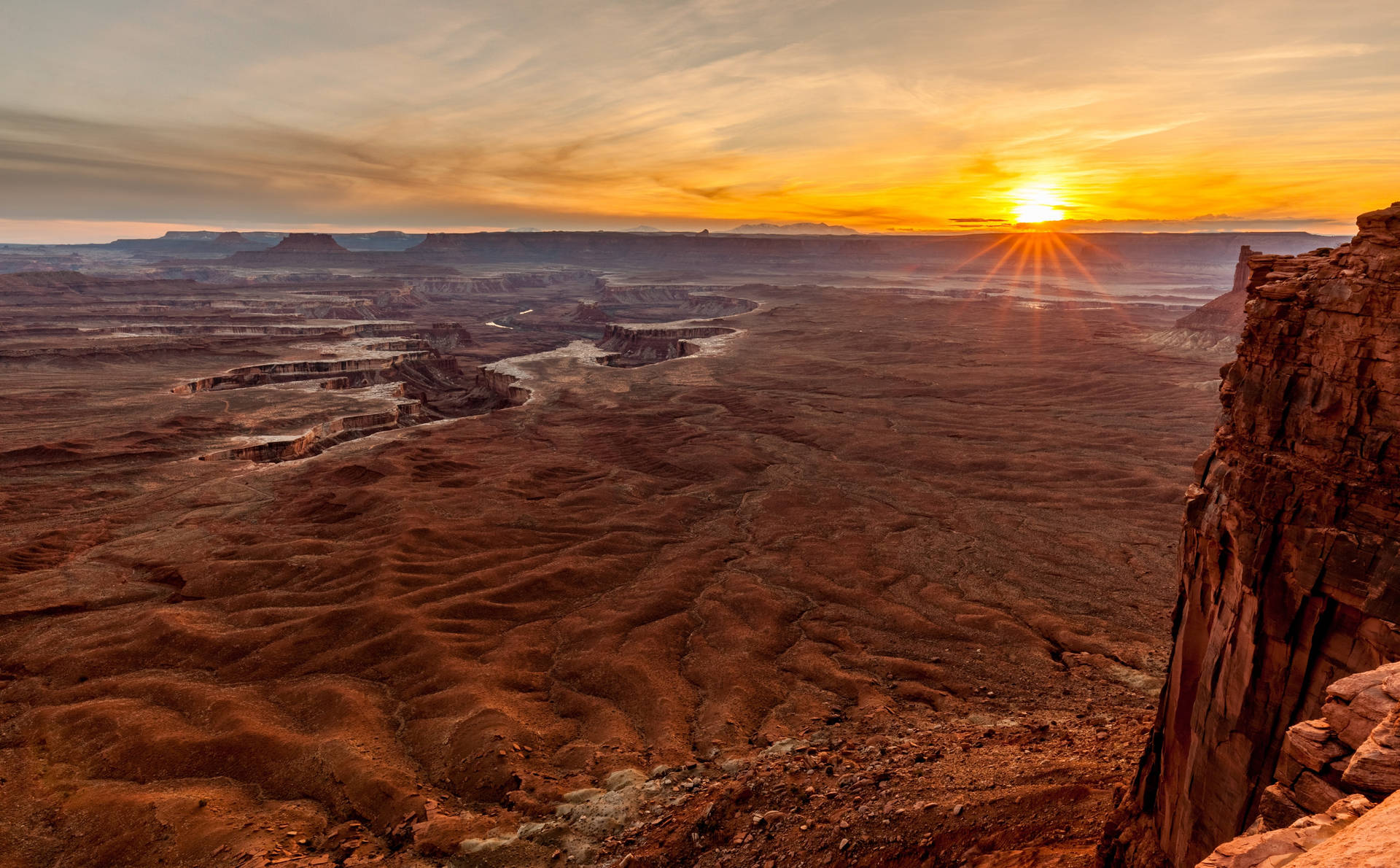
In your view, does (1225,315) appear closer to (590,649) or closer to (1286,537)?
(590,649)

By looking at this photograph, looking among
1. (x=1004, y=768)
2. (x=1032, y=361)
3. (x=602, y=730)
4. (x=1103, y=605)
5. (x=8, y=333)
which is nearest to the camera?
(x=1004, y=768)

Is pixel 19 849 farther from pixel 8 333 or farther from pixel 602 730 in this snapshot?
pixel 8 333

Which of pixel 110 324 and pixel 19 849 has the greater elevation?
pixel 110 324

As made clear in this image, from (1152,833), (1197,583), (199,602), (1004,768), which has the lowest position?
(199,602)

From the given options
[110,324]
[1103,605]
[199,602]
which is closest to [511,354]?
[110,324]

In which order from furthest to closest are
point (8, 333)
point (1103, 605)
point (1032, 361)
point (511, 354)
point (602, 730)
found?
point (511, 354) → point (8, 333) → point (1032, 361) → point (1103, 605) → point (602, 730)

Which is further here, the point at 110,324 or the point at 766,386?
the point at 110,324
